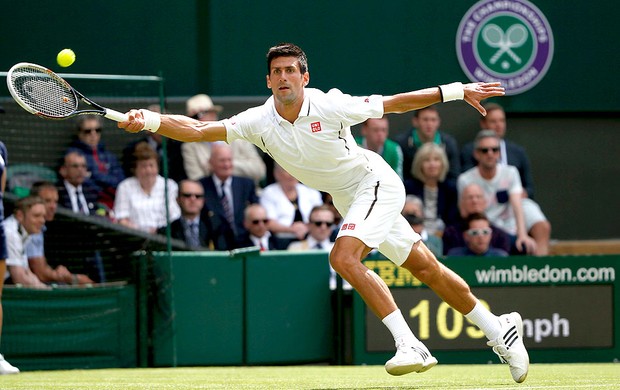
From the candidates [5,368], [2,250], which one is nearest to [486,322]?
[2,250]

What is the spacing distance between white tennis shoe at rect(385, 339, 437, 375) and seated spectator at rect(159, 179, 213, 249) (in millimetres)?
4624

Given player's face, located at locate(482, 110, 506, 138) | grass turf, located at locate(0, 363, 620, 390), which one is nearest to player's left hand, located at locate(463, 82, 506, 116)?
grass turf, located at locate(0, 363, 620, 390)

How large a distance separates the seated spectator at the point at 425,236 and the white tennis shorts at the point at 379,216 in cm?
359

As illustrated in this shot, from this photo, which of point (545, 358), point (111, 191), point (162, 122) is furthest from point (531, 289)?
point (162, 122)

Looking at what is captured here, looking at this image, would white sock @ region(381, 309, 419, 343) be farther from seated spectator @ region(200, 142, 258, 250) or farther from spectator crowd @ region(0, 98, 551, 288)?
seated spectator @ region(200, 142, 258, 250)

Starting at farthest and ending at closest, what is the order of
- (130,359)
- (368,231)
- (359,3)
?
(359,3)
(130,359)
(368,231)

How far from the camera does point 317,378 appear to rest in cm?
885

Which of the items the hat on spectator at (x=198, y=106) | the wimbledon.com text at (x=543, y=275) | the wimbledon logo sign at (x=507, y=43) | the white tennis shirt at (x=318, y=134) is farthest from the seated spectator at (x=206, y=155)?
the white tennis shirt at (x=318, y=134)

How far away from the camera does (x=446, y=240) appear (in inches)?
472

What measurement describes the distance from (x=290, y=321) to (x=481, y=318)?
135 inches

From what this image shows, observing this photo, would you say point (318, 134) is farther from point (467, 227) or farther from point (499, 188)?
point (499, 188)

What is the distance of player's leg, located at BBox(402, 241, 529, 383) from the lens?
7922 millimetres

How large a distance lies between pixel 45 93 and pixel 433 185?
5.78 m

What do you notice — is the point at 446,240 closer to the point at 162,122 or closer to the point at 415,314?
the point at 415,314
